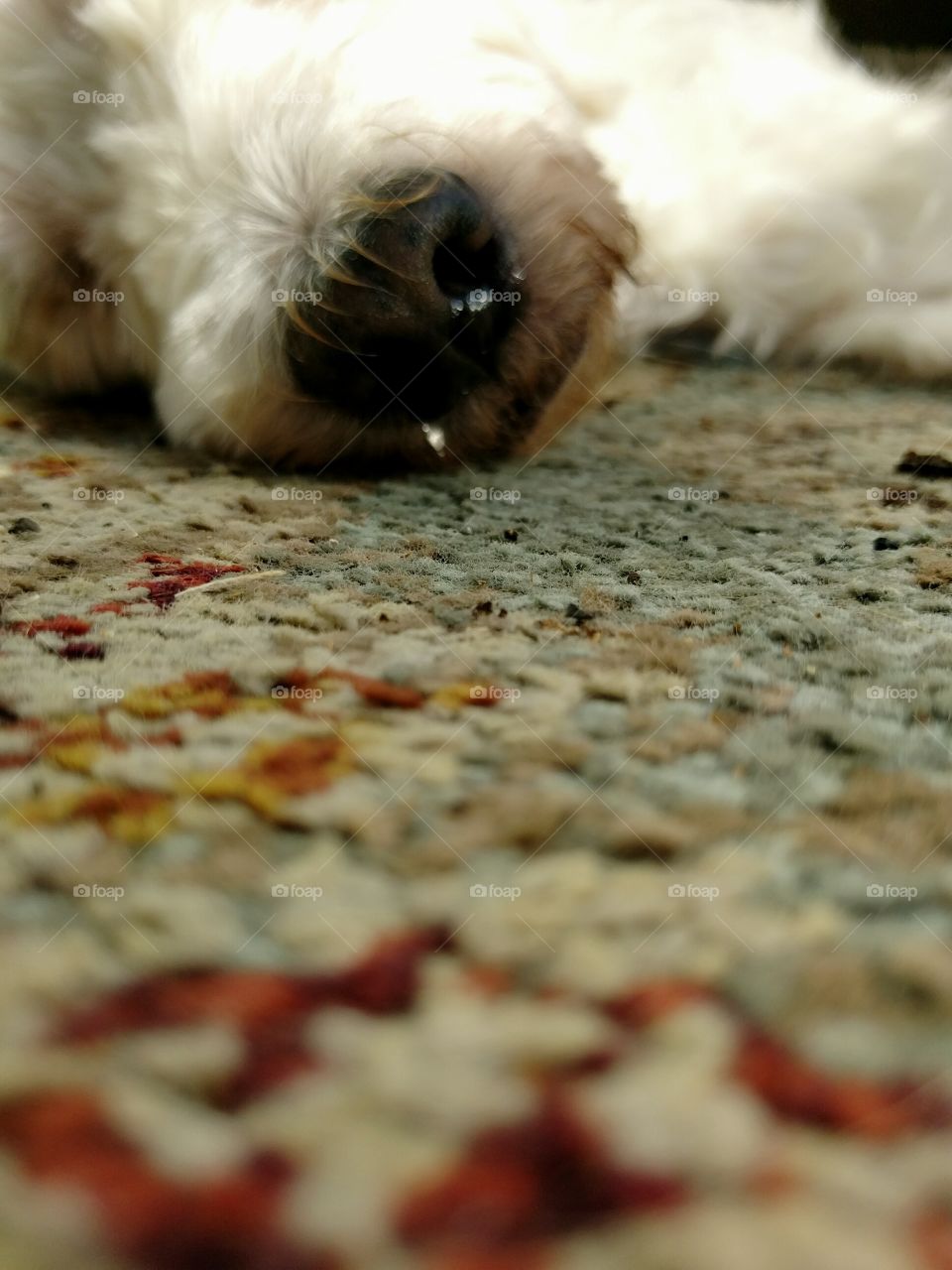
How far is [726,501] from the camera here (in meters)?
1.12

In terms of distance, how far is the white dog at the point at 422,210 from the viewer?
1.23 metres

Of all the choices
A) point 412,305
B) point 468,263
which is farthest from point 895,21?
point 412,305

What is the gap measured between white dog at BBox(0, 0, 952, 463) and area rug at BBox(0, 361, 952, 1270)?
44 cm

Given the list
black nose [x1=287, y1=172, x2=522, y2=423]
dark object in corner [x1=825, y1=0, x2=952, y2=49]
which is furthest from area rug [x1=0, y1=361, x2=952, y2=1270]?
dark object in corner [x1=825, y1=0, x2=952, y2=49]

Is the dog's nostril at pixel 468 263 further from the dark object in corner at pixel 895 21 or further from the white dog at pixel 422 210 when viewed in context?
the dark object in corner at pixel 895 21

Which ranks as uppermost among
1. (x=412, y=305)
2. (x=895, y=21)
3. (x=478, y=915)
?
(x=895, y=21)

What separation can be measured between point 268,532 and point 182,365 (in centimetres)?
49

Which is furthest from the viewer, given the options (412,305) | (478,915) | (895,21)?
(895,21)

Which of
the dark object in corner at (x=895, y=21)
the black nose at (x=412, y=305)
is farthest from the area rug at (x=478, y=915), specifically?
the dark object in corner at (x=895, y=21)

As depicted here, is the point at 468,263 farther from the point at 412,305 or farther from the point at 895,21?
the point at 895,21

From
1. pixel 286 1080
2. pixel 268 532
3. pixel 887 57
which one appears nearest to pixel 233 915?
pixel 286 1080

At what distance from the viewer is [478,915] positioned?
1.43 ft

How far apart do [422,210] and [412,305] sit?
109mm

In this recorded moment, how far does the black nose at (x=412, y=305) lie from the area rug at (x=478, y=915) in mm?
380
